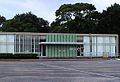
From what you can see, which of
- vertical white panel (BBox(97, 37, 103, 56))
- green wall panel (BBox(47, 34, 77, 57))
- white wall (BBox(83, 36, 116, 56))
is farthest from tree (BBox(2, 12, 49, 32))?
vertical white panel (BBox(97, 37, 103, 56))

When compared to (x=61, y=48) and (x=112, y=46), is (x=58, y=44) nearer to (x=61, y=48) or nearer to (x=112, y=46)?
(x=61, y=48)

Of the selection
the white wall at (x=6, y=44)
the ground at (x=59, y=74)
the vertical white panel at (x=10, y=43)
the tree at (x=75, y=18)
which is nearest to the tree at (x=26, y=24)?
the tree at (x=75, y=18)

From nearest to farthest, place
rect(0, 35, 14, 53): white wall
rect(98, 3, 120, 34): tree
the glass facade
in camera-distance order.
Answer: rect(0, 35, 14, 53): white wall, the glass facade, rect(98, 3, 120, 34): tree

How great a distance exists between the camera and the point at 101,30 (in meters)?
103

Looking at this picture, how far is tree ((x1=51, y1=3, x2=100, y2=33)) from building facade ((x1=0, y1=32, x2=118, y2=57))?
27519mm

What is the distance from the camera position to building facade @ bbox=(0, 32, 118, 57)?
246ft

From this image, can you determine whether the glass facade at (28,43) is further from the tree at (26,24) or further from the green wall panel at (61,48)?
the tree at (26,24)

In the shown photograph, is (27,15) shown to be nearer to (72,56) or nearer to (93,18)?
(93,18)

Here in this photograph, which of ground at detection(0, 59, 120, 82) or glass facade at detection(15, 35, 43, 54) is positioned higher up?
glass facade at detection(15, 35, 43, 54)

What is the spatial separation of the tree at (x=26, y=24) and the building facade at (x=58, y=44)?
33014mm

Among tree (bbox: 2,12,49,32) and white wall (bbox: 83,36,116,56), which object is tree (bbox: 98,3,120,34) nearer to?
tree (bbox: 2,12,49,32)

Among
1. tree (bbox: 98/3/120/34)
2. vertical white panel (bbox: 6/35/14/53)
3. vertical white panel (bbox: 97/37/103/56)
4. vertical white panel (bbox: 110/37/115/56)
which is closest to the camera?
vertical white panel (bbox: 6/35/14/53)

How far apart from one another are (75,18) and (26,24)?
14743 millimetres

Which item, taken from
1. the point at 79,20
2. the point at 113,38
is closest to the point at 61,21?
the point at 79,20
